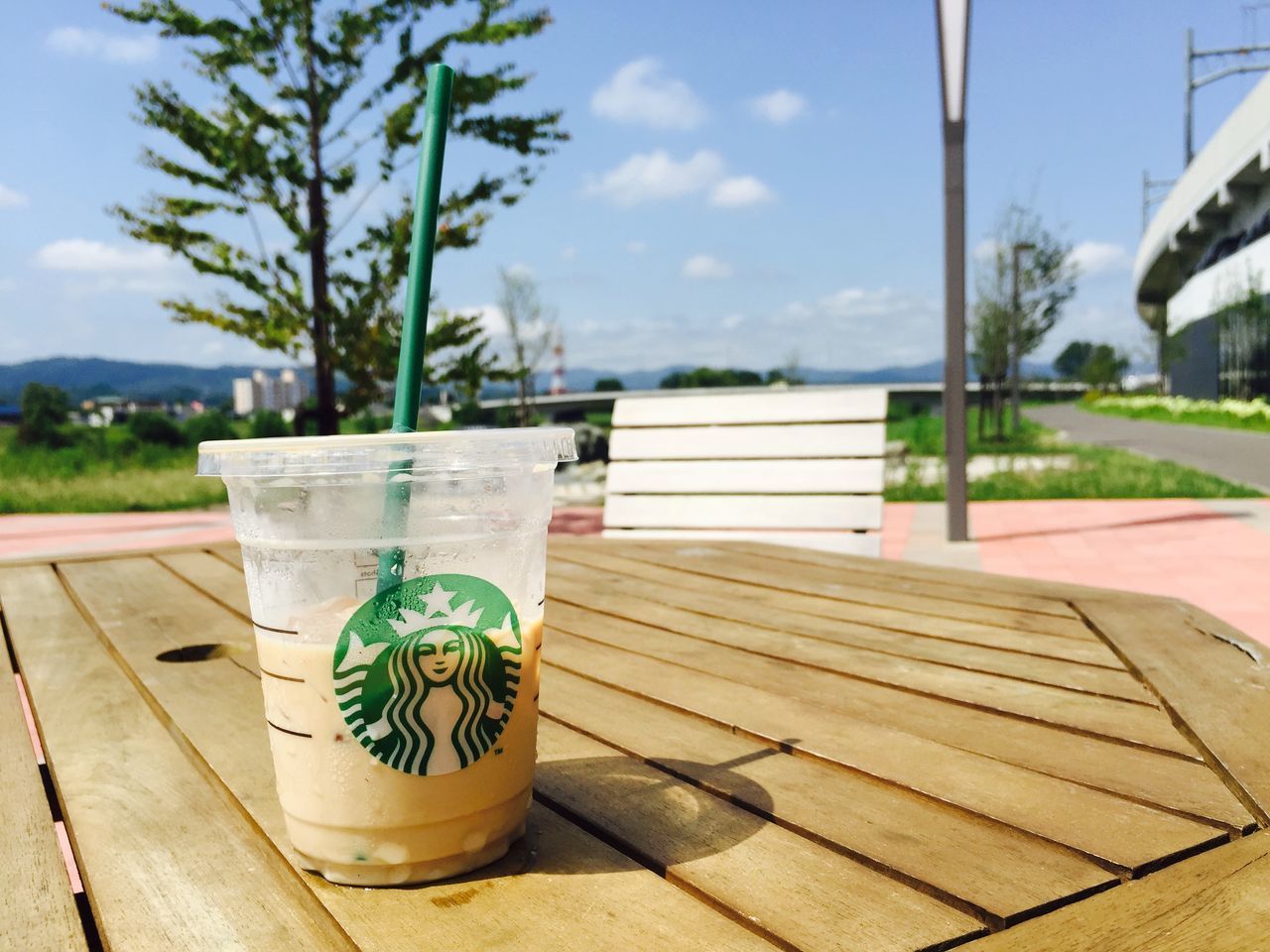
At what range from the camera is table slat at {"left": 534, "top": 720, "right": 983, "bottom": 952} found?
755mm

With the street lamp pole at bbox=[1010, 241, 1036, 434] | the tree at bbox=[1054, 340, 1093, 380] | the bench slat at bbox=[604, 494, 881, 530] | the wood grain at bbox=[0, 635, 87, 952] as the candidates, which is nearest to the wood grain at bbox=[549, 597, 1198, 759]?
the wood grain at bbox=[0, 635, 87, 952]

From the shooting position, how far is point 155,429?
17422 mm

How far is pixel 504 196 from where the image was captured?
25.0 ft

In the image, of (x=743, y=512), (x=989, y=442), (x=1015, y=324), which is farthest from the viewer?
(x=1015, y=324)

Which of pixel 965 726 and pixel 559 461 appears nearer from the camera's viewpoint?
pixel 559 461

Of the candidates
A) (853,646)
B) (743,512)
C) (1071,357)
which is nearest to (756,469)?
(743,512)

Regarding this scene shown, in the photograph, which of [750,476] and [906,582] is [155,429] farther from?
[906,582]

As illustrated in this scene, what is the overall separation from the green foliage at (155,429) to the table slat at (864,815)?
17.5 metres

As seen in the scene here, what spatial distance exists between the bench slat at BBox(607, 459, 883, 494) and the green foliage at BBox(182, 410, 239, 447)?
1504cm

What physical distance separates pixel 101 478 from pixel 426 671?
15.3 meters

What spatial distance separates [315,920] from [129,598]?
1743 mm

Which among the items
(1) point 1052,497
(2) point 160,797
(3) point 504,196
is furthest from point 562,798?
(1) point 1052,497

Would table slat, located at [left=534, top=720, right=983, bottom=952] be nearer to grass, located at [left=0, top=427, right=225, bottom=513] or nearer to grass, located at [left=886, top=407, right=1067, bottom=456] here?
grass, located at [left=0, top=427, right=225, bottom=513]

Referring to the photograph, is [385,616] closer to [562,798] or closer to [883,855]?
[562,798]
